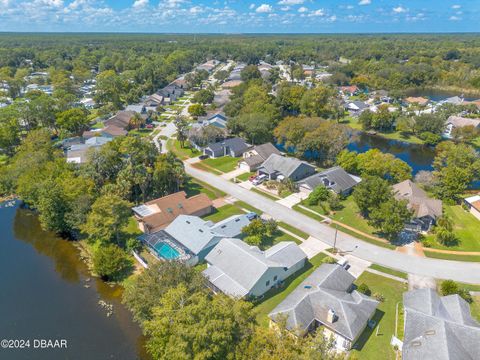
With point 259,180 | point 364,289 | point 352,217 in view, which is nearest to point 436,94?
point 259,180

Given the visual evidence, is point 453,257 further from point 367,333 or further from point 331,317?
point 331,317

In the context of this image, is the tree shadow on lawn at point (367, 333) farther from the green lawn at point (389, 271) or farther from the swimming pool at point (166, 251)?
the swimming pool at point (166, 251)

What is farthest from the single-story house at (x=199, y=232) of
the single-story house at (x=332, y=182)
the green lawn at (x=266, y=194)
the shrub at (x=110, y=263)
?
the single-story house at (x=332, y=182)

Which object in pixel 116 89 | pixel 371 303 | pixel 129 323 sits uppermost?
pixel 116 89

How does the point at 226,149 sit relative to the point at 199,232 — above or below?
below

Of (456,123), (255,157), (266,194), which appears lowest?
(266,194)

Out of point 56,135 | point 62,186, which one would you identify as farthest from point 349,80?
point 62,186

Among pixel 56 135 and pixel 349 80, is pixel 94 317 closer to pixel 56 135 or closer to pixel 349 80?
pixel 56 135
